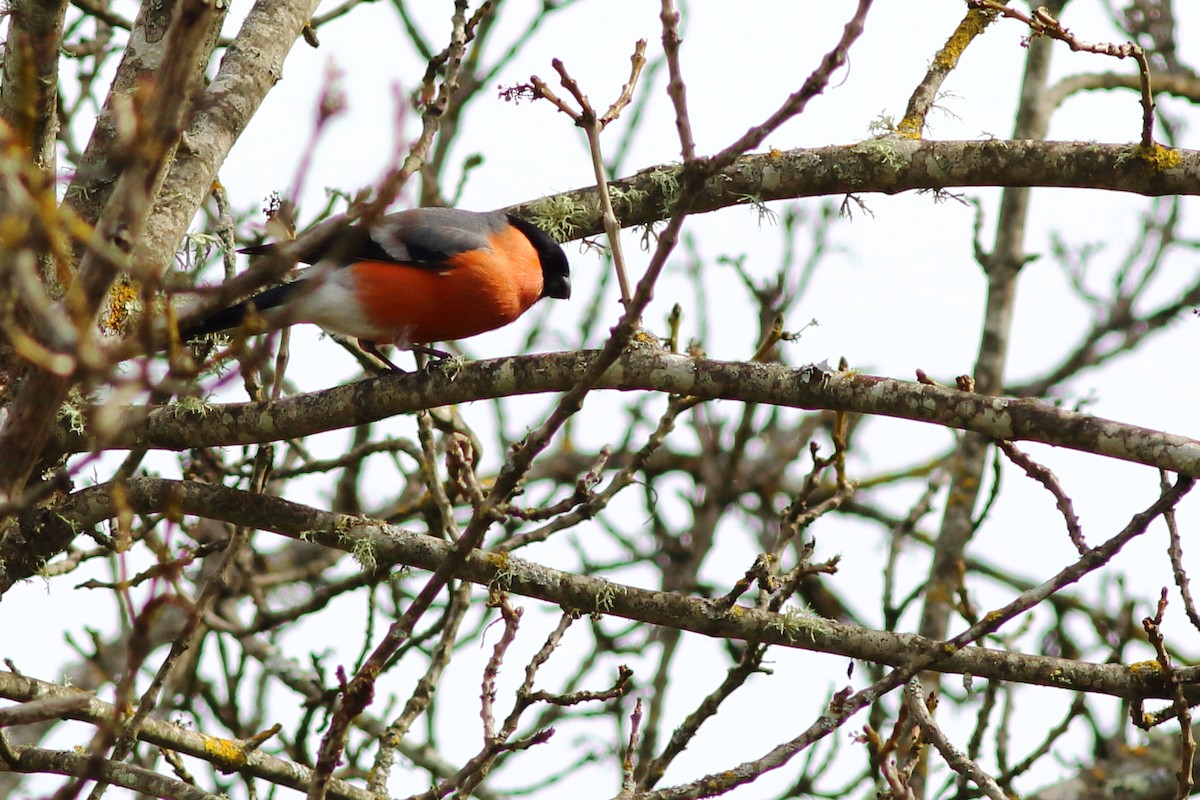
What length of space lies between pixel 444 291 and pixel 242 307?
1.06 m

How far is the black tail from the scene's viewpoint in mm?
3908

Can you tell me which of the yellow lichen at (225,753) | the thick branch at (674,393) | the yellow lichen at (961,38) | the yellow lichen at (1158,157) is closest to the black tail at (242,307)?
the thick branch at (674,393)

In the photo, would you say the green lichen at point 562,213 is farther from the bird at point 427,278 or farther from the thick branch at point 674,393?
the thick branch at point 674,393

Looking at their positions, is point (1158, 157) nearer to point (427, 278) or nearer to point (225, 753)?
point (427, 278)

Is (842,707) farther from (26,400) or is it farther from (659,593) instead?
(26,400)

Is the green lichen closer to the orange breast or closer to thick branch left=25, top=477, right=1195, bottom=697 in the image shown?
the orange breast

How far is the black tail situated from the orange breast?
389mm

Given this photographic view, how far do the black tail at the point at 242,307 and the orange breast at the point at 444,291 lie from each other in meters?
0.39

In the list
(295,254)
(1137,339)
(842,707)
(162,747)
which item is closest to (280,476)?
(162,747)

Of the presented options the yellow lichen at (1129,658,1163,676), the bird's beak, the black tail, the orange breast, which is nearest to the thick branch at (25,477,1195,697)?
the yellow lichen at (1129,658,1163,676)

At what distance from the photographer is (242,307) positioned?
4.04 m

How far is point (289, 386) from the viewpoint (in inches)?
255

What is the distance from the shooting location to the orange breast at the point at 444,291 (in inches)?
191

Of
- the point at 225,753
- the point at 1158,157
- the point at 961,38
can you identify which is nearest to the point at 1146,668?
the point at 1158,157
